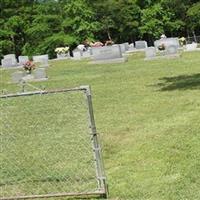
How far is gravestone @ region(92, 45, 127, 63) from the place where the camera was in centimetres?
3166

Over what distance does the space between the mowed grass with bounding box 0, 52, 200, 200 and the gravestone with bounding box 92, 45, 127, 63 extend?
374 inches

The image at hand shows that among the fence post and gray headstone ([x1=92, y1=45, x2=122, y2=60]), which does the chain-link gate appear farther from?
gray headstone ([x1=92, y1=45, x2=122, y2=60])

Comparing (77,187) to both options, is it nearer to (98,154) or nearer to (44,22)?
(98,154)

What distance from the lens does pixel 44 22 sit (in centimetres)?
6391

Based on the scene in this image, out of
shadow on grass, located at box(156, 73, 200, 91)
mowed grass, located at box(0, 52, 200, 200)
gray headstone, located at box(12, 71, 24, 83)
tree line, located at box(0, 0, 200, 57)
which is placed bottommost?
mowed grass, located at box(0, 52, 200, 200)

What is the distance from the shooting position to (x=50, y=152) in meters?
9.58

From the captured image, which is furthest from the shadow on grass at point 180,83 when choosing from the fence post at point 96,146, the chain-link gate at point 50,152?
the fence post at point 96,146

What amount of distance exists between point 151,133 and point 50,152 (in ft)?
6.98

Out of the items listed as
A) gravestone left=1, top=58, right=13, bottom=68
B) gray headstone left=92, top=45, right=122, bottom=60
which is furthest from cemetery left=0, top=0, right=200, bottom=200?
gravestone left=1, top=58, right=13, bottom=68

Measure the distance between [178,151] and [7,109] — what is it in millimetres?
7067

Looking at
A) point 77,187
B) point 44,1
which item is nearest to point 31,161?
point 77,187

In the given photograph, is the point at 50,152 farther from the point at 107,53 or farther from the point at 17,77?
the point at 107,53

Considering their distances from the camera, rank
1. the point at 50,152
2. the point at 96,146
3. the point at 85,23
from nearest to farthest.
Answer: the point at 96,146
the point at 50,152
the point at 85,23

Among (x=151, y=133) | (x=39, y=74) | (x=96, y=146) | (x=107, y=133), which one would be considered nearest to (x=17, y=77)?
(x=39, y=74)
